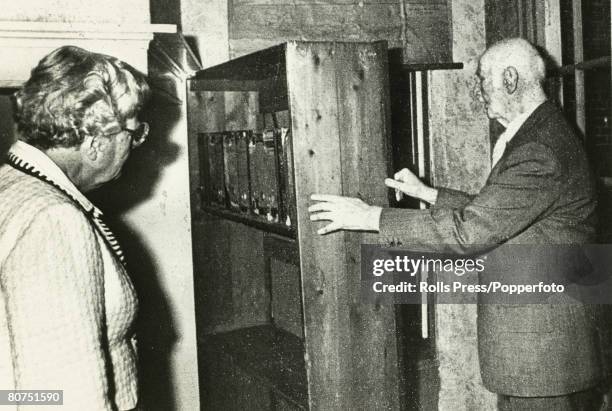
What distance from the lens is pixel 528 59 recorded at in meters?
2.25

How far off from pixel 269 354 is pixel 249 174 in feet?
2.74

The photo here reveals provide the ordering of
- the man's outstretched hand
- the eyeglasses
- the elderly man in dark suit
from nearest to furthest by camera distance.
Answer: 1. the eyeglasses
2. the man's outstretched hand
3. the elderly man in dark suit

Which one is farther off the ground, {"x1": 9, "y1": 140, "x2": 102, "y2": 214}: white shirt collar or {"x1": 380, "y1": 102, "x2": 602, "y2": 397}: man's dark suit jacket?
{"x1": 9, "y1": 140, "x2": 102, "y2": 214}: white shirt collar

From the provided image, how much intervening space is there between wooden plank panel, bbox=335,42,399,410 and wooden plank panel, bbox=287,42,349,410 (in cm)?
3

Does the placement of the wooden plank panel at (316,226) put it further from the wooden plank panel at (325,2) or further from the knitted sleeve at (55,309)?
the wooden plank panel at (325,2)

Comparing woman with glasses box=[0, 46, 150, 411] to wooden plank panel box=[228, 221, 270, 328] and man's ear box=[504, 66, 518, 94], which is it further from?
wooden plank panel box=[228, 221, 270, 328]

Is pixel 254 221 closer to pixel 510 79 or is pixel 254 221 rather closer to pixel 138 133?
pixel 138 133

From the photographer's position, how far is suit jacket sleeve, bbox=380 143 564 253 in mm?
2076

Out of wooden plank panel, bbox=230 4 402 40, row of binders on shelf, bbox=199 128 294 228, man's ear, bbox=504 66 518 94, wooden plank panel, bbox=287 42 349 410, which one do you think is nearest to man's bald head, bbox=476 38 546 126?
man's ear, bbox=504 66 518 94

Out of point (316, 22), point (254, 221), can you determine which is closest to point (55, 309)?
point (254, 221)

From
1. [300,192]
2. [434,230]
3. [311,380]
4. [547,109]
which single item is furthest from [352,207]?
[547,109]

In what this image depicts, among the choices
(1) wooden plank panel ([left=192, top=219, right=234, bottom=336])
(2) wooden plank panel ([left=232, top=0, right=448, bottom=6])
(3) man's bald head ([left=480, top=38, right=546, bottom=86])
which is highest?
(2) wooden plank panel ([left=232, top=0, right=448, bottom=6])

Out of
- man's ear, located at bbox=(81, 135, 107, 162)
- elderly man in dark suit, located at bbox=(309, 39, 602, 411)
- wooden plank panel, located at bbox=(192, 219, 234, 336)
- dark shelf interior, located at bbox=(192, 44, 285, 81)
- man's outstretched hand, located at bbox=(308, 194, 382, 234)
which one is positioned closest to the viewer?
man's ear, located at bbox=(81, 135, 107, 162)

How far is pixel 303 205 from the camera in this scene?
6.56ft
